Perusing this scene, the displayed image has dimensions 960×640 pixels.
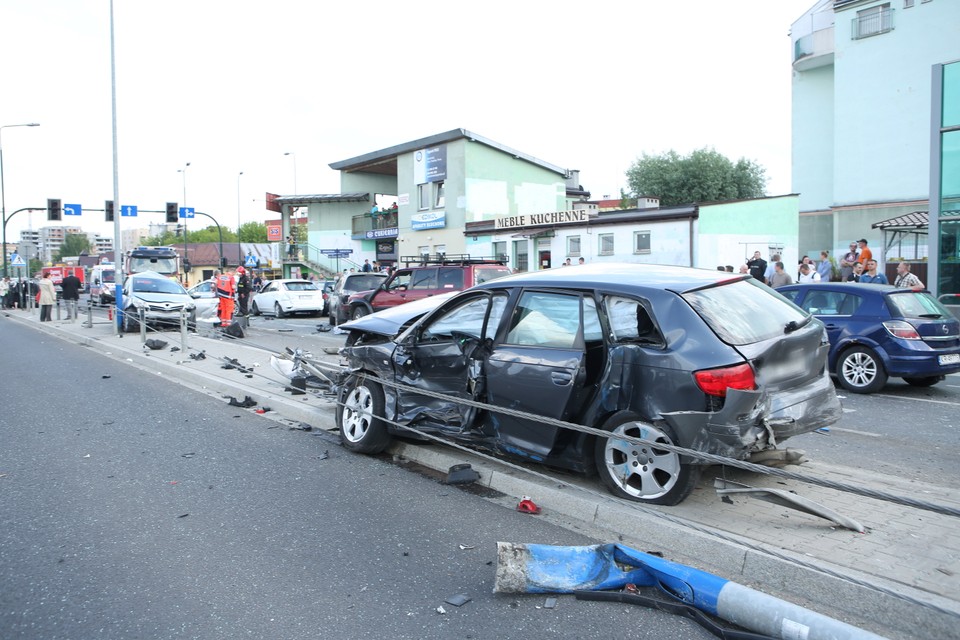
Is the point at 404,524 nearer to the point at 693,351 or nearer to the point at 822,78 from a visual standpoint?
the point at 693,351

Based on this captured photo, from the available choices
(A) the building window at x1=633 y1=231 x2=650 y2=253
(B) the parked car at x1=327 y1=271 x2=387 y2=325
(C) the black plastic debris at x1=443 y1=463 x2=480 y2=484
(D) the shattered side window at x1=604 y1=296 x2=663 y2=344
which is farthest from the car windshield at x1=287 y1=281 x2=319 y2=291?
(D) the shattered side window at x1=604 y1=296 x2=663 y2=344

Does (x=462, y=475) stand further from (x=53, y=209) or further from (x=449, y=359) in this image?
(x=53, y=209)

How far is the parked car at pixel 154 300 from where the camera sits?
64.7 feet

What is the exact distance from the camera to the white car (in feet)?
85.1

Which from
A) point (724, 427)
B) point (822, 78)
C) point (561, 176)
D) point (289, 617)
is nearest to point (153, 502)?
point (289, 617)

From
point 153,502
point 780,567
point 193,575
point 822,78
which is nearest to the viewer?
point 780,567

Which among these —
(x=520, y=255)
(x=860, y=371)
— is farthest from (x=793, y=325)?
(x=520, y=255)

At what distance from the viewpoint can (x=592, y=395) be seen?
5.11 m

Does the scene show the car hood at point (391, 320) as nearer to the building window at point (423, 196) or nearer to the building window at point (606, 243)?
the building window at point (606, 243)

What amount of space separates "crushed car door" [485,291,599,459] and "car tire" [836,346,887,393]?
673 cm

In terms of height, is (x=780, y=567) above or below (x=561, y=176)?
below

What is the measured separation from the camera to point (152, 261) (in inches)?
1314

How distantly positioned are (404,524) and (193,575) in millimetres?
1403

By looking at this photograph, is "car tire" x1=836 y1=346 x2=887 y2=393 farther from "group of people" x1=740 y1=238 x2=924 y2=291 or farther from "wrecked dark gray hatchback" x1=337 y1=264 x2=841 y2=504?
"wrecked dark gray hatchback" x1=337 y1=264 x2=841 y2=504
